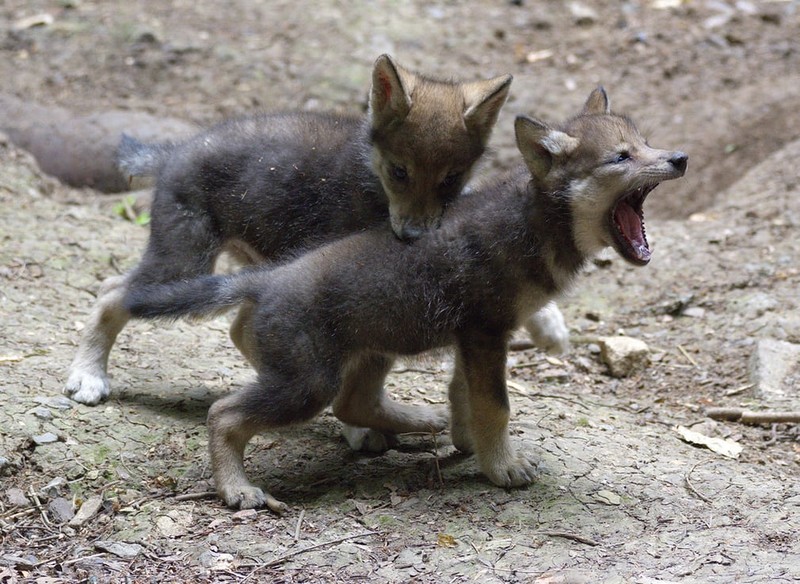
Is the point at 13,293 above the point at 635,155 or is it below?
below

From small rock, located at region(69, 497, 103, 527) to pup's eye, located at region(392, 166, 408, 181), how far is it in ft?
8.51

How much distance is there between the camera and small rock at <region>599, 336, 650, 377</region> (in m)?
7.59

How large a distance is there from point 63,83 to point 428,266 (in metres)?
8.44

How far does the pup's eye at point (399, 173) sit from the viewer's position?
20.5ft

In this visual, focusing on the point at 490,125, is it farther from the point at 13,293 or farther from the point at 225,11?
the point at 225,11

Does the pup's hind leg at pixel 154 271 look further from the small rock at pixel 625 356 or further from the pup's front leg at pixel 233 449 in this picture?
the small rock at pixel 625 356

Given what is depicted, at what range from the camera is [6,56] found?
A: 12859 mm

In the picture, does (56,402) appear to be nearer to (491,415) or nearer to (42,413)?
(42,413)

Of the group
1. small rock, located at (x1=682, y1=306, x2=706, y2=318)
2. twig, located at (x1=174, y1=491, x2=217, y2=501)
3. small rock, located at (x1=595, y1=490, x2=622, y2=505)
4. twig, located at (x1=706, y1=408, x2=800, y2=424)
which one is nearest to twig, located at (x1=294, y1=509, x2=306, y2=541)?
twig, located at (x1=174, y1=491, x2=217, y2=501)

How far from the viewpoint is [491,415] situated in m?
5.61

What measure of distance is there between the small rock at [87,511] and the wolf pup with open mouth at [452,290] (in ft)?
2.10

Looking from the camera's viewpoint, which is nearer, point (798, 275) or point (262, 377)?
point (262, 377)

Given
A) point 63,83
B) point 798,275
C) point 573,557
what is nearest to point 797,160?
point 798,275

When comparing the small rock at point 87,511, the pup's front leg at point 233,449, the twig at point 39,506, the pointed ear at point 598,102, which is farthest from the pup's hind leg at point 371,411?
the pointed ear at point 598,102
